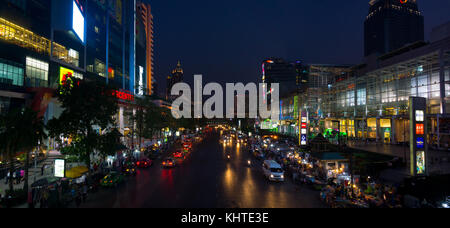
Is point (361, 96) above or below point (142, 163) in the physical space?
above

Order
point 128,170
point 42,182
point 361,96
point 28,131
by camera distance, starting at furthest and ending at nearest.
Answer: point 361,96 → point 128,170 → point 28,131 → point 42,182

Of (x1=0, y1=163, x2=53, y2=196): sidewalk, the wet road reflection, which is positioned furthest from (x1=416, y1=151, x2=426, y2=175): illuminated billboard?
(x1=0, y1=163, x2=53, y2=196): sidewalk

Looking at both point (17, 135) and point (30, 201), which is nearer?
point (30, 201)

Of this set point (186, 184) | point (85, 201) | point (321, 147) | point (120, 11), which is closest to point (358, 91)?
point (321, 147)

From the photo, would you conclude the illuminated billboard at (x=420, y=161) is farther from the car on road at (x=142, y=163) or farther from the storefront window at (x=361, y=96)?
the storefront window at (x=361, y=96)

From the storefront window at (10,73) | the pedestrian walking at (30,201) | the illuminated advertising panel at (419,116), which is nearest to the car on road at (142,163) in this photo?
the pedestrian walking at (30,201)

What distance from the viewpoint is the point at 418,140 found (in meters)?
18.4

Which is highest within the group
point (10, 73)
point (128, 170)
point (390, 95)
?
point (10, 73)

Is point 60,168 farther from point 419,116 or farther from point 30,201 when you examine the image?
point 419,116

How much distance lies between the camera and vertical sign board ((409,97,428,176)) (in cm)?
1808

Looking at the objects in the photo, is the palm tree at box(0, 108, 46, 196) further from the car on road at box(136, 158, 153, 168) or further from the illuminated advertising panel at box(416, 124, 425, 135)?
the illuminated advertising panel at box(416, 124, 425, 135)

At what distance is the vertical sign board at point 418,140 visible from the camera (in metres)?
18.1

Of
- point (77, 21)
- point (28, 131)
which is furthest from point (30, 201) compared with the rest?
point (77, 21)

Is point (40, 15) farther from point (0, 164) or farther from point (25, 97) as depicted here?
point (0, 164)
